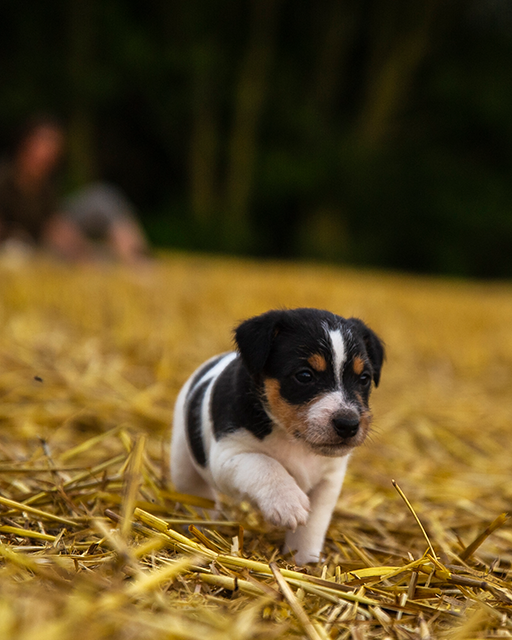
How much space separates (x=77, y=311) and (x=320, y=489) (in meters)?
4.87

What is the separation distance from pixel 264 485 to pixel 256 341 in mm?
613

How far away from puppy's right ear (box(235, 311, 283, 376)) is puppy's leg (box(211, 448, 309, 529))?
1.24 ft

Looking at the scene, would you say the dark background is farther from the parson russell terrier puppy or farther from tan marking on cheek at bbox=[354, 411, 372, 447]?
tan marking on cheek at bbox=[354, 411, 372, 447]

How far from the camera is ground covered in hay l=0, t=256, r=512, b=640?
210 centimetres

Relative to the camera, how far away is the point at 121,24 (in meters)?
24.6

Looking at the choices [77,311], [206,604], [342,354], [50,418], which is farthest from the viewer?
[77,311]

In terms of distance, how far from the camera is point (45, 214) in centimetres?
1090

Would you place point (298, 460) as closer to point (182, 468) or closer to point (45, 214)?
point (182, 468)

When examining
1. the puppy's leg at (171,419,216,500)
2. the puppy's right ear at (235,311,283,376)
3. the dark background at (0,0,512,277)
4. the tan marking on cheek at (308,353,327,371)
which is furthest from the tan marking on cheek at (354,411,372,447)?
the dark background at (0,0,512,277)

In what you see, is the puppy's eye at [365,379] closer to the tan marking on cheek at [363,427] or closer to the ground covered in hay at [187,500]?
the tan marking on cheek at [363,427]

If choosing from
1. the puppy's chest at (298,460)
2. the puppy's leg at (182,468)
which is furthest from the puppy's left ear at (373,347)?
the puppy's leg at (182,468)

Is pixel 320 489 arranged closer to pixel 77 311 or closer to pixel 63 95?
pixel 77 311

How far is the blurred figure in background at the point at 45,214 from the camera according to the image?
10273 millimetres

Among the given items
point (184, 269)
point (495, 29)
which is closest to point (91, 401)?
point (184, 269)
